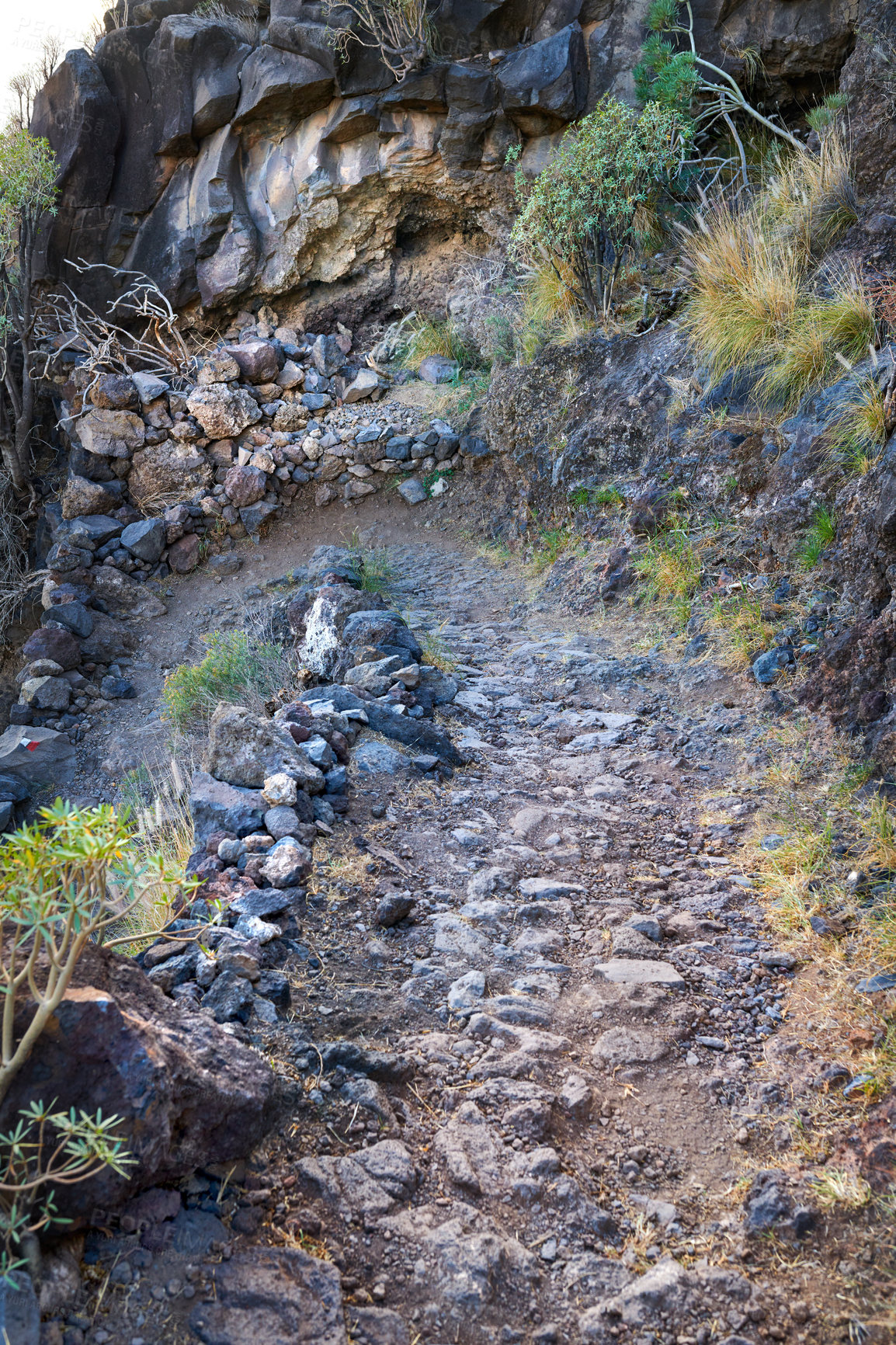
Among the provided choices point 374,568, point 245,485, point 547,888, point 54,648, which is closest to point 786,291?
point 374,568

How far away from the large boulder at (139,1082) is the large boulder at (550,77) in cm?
924

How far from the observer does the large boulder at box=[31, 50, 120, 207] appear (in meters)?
9.89

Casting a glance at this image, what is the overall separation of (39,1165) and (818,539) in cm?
403

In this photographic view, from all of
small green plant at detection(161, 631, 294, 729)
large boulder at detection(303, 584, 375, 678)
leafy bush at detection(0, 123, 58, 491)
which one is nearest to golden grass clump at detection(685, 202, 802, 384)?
large boulder at detection(303, 584, 375, 678)

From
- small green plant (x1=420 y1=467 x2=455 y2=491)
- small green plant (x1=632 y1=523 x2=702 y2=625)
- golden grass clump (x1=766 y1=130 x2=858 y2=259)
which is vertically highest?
golden grass clump (x1=766 y1=130 x2=858 y2=259)

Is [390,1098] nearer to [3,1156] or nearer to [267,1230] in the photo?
[267,1230]

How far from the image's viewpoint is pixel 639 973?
104 inches

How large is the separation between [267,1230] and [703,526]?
14.4ft

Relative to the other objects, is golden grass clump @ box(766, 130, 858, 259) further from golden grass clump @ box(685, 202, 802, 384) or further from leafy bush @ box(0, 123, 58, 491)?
leafy bush @ box(0, 123, 58, 491)

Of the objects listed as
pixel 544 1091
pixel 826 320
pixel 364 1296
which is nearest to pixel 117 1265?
pixel 364 1296

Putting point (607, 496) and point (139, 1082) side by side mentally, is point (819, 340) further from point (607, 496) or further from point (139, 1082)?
point (139, 1082)

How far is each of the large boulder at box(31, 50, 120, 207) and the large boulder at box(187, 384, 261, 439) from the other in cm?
324

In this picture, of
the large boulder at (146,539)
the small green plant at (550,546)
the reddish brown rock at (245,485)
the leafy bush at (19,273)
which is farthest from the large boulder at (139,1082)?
the leafy bush at (19,273)

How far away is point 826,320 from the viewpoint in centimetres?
469
